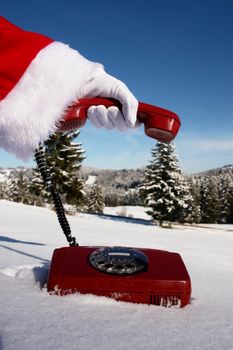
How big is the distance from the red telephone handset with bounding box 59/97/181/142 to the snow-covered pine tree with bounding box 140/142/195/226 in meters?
21.6

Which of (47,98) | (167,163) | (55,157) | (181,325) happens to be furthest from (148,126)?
(167,163)

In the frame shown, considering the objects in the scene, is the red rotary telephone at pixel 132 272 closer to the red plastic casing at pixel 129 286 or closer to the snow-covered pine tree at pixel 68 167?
the red plastic casing at pixel 129 286

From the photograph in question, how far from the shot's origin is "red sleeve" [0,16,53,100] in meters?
1.20

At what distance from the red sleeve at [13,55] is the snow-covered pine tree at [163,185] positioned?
71.4ft

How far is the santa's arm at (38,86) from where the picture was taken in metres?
1.19

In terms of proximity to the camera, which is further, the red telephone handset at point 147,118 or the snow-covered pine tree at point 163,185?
the snow-covered pine tree at point 163,185

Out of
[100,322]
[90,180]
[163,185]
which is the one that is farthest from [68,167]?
[90,180]

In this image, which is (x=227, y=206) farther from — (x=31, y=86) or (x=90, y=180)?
(x=90, y=180)

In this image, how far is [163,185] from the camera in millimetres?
22984

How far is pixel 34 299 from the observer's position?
38.0 inches

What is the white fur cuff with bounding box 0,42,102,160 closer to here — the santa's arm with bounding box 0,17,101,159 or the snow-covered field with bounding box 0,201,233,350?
the santa's arm with bounding box 0,17,101,159

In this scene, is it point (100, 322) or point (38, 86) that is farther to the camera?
point (38, 86)

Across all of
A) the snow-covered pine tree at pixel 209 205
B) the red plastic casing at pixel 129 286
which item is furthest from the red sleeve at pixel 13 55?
the snow-covered pine tree at pixel 209 205

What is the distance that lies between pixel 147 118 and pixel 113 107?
158 millimetres
